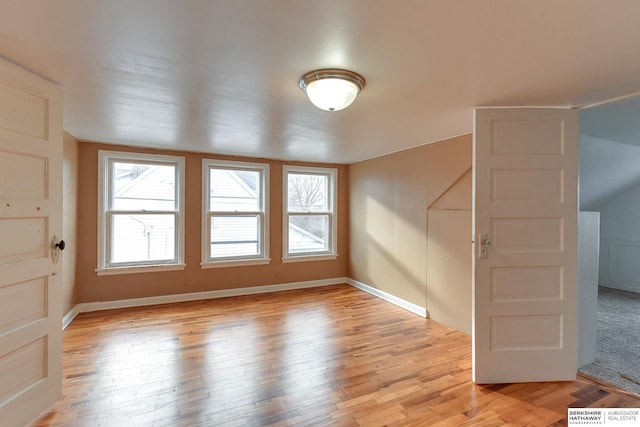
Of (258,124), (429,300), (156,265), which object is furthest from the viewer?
(156,265)

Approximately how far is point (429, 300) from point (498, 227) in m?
1.69

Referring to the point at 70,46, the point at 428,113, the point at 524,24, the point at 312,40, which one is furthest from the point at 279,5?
the point at 428,113

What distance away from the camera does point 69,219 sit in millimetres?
3463

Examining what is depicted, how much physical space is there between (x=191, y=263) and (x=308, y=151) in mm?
2336

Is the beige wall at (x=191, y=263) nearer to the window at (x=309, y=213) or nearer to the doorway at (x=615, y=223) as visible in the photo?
the window at (x=309, y=213)

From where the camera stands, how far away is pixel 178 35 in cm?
142

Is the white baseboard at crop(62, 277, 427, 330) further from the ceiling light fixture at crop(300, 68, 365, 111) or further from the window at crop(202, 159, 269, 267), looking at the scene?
the ceiling light fixture at crop(300, 68, 365, 111)

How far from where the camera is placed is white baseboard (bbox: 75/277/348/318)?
3.93m

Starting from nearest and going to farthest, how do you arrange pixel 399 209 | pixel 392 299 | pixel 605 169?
pixel 605 169 → pixel 399 209 → pixel 392 299

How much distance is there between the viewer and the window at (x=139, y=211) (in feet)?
13.0

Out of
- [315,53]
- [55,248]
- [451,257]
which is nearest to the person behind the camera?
[315,53]

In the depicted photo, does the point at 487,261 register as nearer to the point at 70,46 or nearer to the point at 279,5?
the point at 279,5

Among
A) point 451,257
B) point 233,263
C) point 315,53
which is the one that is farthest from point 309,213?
point 315,53

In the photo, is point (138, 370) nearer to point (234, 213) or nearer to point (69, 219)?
point (69, 219)
